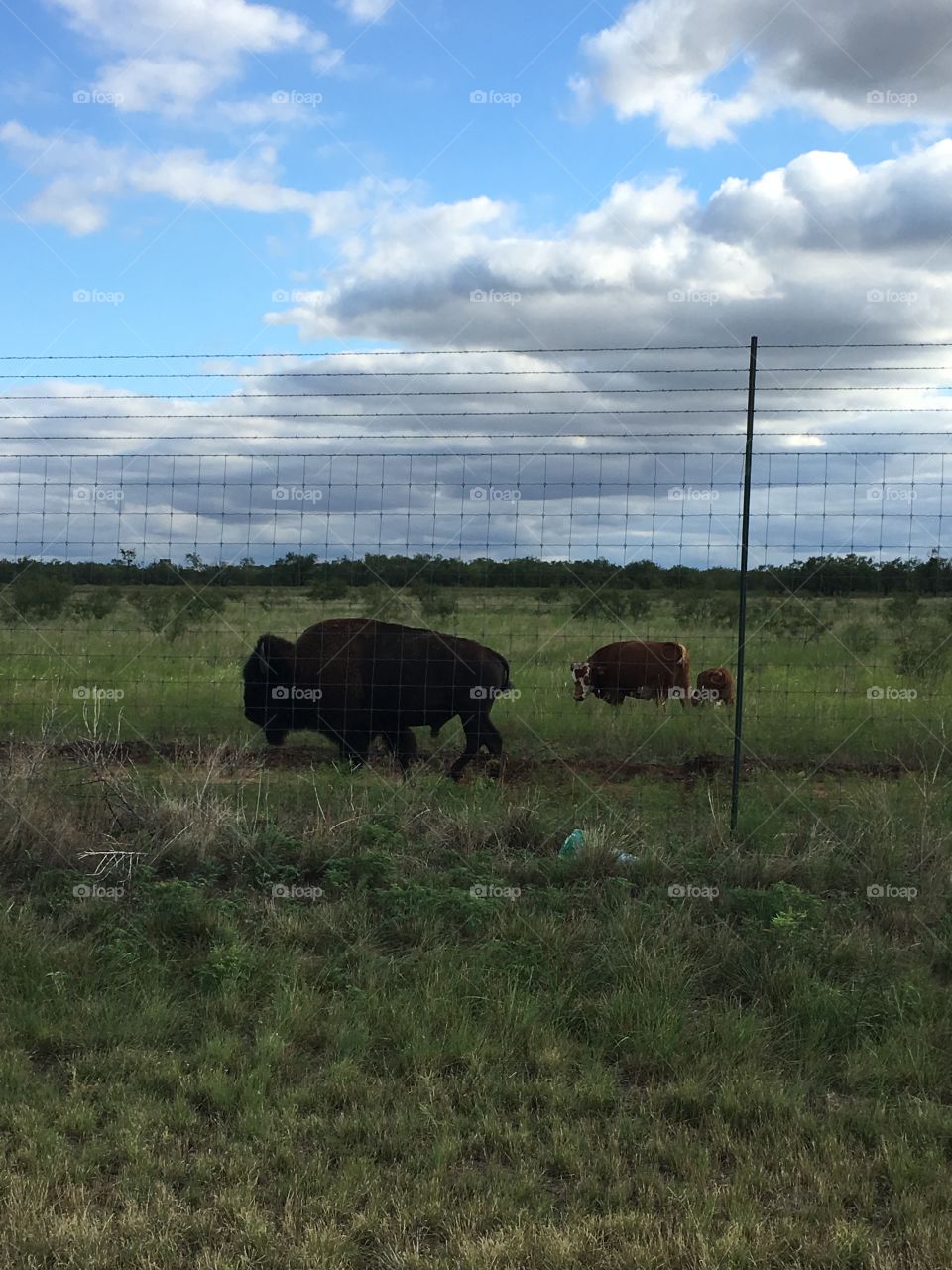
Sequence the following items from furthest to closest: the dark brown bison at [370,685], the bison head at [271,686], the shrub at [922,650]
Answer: the shrub at [922,650]
the dark brown bison at [370,685]
the bison head at [271,686]

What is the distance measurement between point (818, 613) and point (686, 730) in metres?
18.5

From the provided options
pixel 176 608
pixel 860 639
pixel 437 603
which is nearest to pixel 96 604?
pixel 176 608

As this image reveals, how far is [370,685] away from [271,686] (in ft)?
3.83

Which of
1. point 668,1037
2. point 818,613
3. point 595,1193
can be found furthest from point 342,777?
point 818,613

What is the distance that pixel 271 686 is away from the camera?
41.8 feet

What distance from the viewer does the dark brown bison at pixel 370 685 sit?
1272 cm

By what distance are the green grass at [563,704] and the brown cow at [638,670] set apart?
A: 61cm

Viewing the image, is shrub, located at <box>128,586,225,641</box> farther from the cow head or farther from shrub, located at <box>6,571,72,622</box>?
the cow head

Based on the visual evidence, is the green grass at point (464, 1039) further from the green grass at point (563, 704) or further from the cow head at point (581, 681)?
the cow head at point (581, 681)

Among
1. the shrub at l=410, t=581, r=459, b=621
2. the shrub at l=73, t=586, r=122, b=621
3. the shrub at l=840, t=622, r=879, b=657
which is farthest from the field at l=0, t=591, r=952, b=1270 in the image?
the shrub at l=840, t=622, r=879, b=657

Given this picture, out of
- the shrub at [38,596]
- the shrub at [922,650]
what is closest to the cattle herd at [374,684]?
the shrub at [38,596]

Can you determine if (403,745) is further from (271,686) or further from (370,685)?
(271,686)

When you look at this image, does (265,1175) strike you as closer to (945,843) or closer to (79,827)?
(79,827)

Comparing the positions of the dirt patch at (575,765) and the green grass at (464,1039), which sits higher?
the dirt patch at (575,765)
